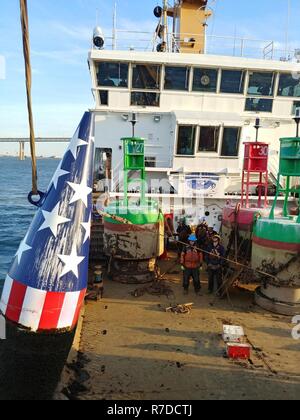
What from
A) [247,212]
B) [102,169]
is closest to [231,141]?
[247,212]

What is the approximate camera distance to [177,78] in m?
17.5

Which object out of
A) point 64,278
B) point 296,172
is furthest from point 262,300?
point 64,278

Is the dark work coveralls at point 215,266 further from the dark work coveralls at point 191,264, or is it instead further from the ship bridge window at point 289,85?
the ship bridge window at point 289,85

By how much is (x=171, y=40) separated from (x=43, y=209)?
626 inches

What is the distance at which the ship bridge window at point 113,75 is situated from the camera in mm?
17006

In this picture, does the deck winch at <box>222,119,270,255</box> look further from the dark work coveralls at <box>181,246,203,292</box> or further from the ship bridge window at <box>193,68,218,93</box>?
the ship bridge window at <box>193,68,218,93</box>

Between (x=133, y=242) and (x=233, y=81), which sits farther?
(x=233, y=81)

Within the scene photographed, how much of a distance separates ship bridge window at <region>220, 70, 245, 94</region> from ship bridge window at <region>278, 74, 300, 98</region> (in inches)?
78.1

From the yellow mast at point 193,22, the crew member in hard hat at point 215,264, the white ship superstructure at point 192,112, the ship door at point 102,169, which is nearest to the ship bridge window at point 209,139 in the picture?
the white ship superstructure at point 192,112

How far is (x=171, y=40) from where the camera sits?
1848cm

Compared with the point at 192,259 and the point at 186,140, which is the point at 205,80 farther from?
the point at 192,259

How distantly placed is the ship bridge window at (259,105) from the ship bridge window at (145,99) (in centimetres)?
451

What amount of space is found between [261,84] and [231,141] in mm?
3680

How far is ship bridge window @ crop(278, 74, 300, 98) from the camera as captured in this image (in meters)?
18.0
